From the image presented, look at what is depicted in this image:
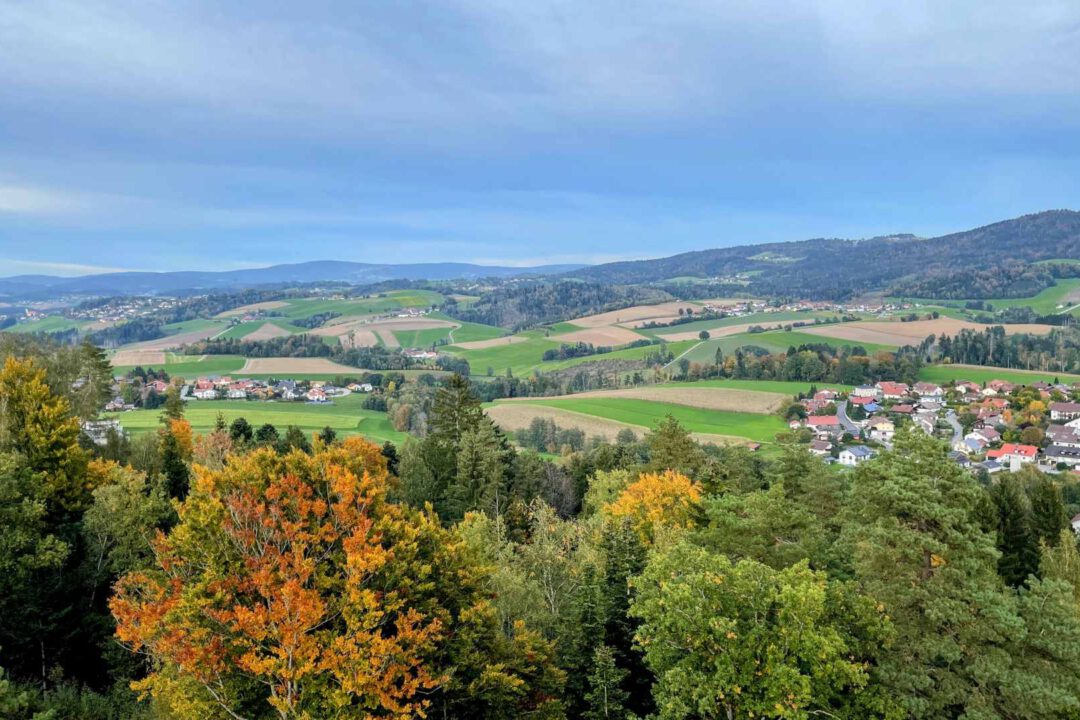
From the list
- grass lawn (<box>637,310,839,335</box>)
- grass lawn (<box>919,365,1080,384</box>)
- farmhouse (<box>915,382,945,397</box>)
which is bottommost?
farmhouse (<box>915,382,945,397</box>)

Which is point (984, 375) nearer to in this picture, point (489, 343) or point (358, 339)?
point (489, 343)

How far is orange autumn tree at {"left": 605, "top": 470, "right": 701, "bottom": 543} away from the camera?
34562 mm

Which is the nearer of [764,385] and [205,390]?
[205,390]

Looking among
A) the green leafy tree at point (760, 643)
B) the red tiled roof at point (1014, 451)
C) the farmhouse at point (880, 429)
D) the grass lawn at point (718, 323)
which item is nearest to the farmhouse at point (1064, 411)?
the red tiled roof at point (1014, 451)

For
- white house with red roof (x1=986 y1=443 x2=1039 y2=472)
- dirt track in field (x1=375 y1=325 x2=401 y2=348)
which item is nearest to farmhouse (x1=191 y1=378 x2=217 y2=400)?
dirt track in field (x1=375 y1=325 x2=401 y2=348)

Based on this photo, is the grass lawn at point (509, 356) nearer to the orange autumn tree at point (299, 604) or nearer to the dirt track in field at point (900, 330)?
the dirt track in field at point (900, 330)

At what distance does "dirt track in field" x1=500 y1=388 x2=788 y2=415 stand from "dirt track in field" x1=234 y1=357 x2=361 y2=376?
4221cm

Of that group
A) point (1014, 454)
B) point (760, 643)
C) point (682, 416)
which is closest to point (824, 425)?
point (682, 416)

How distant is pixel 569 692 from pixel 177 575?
37.5 feet

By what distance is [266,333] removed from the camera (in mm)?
180625

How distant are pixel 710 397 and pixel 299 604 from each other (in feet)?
320

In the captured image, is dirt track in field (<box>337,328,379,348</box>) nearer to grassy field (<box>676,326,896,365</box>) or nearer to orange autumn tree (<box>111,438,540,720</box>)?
grassy field (<box>676,326,896,365</box>)

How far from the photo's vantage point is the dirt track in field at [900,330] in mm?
152875

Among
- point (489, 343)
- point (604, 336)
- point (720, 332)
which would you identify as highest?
point (720, 332)
